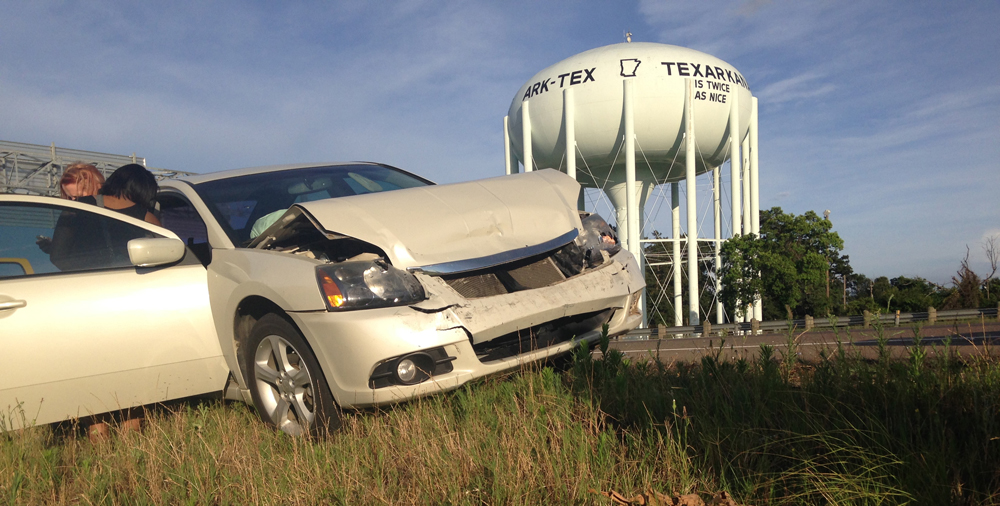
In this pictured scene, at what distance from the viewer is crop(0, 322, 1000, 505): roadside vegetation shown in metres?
2.03

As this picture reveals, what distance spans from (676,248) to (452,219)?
25714 mm

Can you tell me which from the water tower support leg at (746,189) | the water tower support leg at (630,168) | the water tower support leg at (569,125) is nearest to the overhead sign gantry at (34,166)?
the water tower support leg at (569,125)

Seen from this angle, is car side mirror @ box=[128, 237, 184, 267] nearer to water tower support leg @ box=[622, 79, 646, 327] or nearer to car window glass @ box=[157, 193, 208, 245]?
car window glass @ box=[157, 193, 208, 245]

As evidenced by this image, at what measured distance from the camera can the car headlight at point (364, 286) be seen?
3006 millimetres

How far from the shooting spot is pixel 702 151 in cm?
2722

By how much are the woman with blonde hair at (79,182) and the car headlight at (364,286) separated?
248cm

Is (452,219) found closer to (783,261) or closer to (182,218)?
(182,218)

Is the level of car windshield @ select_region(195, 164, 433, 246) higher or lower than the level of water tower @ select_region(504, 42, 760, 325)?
lower

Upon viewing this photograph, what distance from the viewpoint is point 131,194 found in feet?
14.1

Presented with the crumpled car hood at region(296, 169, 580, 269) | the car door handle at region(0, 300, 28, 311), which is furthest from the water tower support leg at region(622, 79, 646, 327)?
the car door handle at region(0, 300, 28, 311)

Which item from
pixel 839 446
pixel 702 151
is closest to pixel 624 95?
pixel 702 151

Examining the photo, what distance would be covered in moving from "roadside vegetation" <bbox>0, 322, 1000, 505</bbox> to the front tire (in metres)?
0.10

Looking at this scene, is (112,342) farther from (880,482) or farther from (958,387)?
(958,387)

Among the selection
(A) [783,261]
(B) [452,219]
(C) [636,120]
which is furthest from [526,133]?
(B) [452,219]
